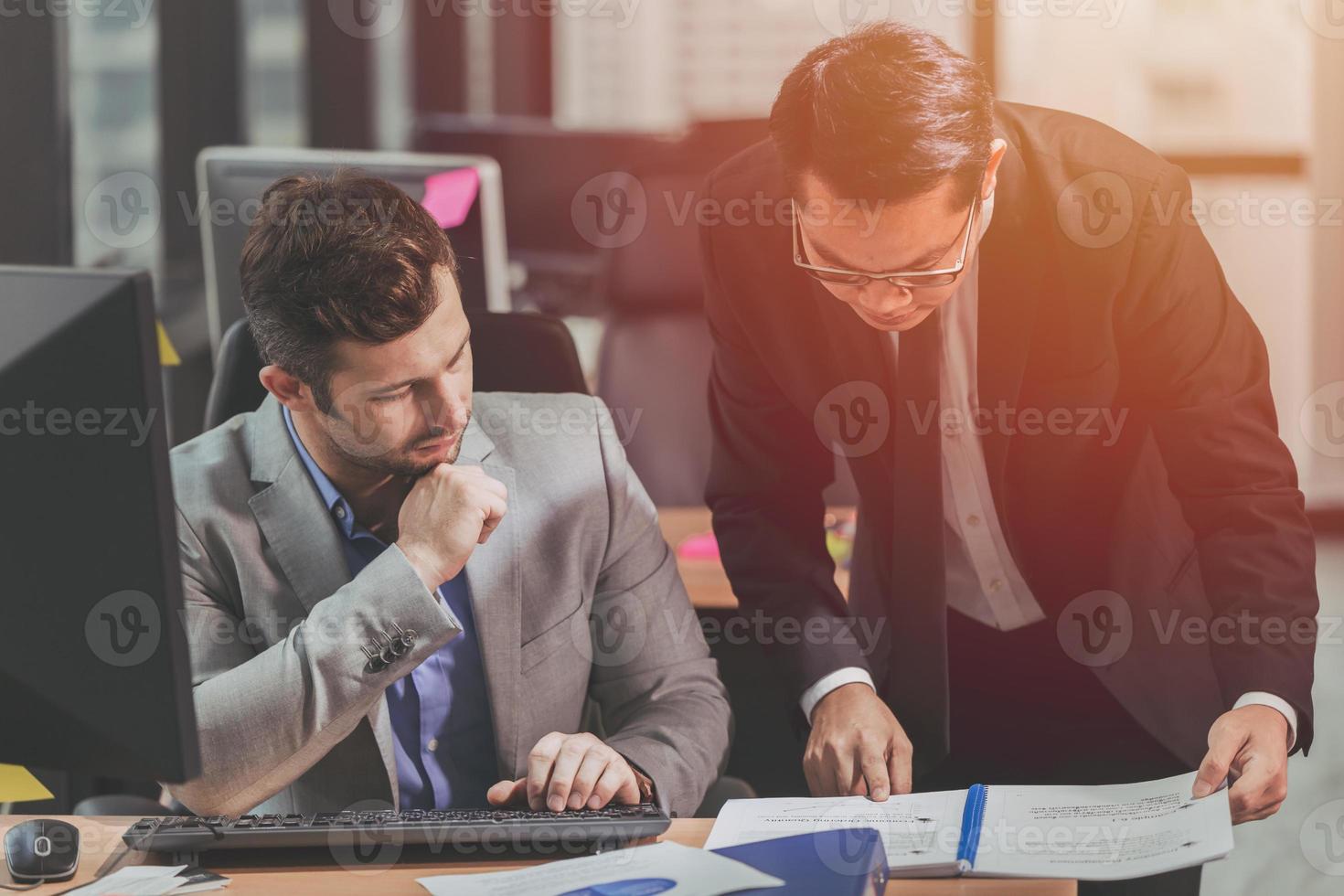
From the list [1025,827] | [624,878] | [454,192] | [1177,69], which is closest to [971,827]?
[1025,827]

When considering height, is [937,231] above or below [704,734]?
above

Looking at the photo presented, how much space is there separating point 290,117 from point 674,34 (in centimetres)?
132

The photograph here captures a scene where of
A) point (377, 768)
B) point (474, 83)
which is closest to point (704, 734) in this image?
point (377, 768)

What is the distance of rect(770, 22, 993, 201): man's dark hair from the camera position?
1321mm

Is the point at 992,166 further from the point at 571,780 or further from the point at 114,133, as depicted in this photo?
the point at 114,133

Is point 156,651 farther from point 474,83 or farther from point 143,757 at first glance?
point 474,83

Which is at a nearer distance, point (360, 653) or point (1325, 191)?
point (360, 653)

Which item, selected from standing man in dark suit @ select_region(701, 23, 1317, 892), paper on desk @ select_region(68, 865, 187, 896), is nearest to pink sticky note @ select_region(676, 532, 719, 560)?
standing man in dark suit @ select_region(701, 23, 1317, 892)

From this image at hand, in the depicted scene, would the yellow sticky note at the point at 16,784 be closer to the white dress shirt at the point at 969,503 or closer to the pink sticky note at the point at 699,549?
the white dress shirt at the point at 969,503

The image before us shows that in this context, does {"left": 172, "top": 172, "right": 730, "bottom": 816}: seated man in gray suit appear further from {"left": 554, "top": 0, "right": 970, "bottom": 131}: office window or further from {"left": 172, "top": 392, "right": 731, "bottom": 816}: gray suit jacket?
{"left": 554, "top": 0, "right": 970, "bottom": 131}: office window

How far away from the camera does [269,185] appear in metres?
1.74

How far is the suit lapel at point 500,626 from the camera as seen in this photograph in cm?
145

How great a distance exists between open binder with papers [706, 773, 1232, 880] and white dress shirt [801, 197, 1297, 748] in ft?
1.58

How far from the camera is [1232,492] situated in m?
1.43
